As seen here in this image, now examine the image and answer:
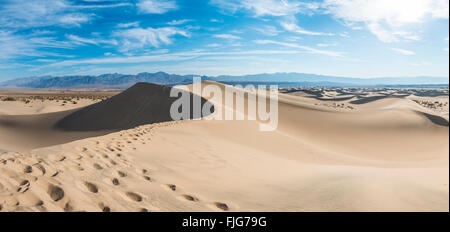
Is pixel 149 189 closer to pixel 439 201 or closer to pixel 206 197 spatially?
pixel 206 197

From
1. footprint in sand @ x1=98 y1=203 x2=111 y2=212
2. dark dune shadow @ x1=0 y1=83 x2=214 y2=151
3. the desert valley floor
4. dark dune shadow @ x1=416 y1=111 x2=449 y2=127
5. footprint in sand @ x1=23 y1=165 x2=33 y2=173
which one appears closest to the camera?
footprint in sand @ x1=98 y1=203 x2=111 y2=212

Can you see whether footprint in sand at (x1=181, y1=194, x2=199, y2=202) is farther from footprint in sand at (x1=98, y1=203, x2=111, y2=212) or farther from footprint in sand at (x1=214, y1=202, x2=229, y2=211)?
footprint in sand at (x1=98, y1=203, x2=111, y2=212)

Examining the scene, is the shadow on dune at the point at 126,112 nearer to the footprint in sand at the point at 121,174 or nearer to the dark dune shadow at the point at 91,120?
the dark dune shadow at the point at 91,120

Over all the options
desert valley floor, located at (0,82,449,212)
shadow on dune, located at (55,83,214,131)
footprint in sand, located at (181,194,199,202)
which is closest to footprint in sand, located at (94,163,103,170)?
desert valley floor, located at (0,82,449,212)

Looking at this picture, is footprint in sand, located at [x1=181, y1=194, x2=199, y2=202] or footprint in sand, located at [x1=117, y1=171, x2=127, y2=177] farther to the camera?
footprint in sand, located at [x1=117, y1=171, x2=127, y2=177]

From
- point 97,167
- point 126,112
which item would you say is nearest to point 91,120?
point 126,112
